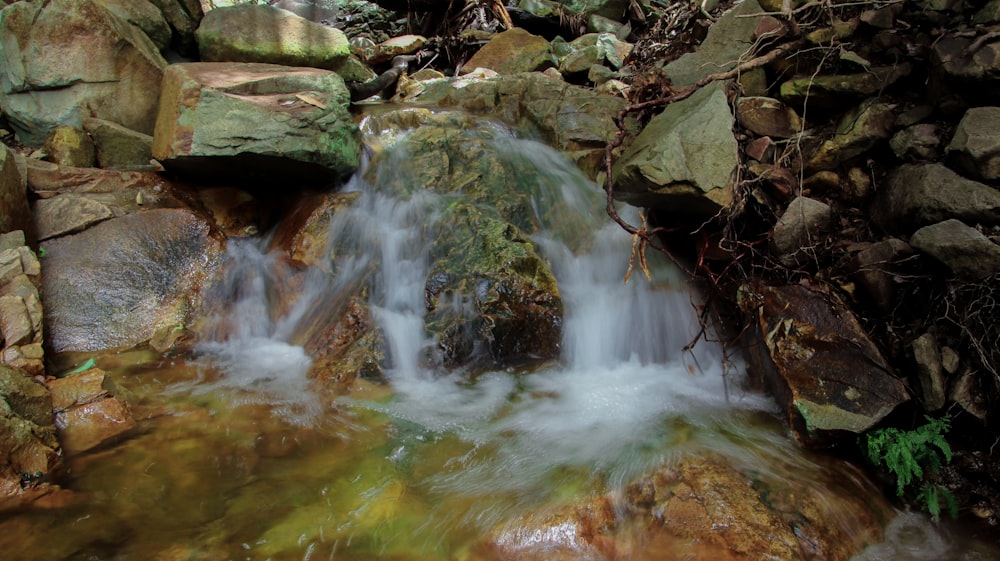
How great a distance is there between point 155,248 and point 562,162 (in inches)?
172

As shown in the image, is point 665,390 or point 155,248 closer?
point 665,390

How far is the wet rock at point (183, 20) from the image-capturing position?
273 inches

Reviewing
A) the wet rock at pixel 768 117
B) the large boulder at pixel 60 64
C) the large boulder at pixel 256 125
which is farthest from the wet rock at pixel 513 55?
the wet rock at pixel 768 117

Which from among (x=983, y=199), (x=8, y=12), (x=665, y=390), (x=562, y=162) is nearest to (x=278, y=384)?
(x=665, y=390)

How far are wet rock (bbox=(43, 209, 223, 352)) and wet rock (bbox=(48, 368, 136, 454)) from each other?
1117 millimetres

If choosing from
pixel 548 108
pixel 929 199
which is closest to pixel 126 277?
pixel 548 108

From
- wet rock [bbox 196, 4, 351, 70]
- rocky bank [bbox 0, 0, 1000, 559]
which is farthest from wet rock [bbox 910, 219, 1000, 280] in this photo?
wet rock [bbox 196, 4, 351, 70]

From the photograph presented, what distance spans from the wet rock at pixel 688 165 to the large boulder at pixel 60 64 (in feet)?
19.1

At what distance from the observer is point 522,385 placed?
4160 millimetres

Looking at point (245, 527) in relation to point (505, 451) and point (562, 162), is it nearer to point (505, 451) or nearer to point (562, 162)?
point (505, 451)

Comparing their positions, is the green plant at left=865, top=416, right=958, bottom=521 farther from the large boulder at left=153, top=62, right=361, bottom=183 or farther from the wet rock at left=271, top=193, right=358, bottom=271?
the large boulder at left=153, top=62, right=361, bottom=183

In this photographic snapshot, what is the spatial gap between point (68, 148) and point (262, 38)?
108 inches

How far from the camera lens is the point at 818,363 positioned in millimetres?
3441

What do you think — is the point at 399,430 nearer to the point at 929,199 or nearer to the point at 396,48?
the point at 929,199
